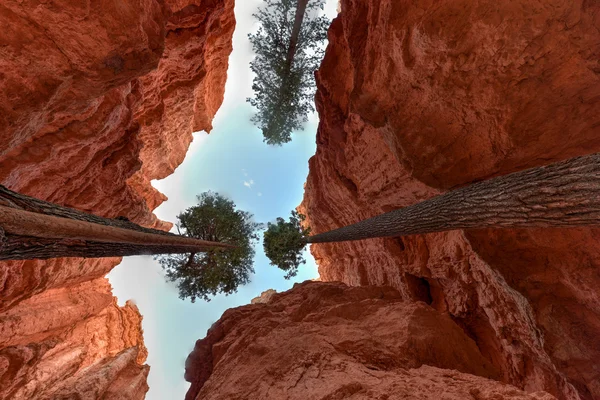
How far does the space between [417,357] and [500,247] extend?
397cm

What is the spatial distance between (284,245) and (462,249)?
9025 mm

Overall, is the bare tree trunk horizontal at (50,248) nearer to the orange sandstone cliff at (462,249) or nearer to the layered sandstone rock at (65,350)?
the orange sandstone cliff at (462,249)

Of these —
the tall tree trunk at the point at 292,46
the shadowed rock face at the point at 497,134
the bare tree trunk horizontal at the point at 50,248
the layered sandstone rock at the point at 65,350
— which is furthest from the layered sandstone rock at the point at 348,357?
the tall tree trunk at the point at 292,46

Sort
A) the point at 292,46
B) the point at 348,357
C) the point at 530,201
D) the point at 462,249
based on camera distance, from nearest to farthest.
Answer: the point at 530,201
the point at 348,357
the point at 462,249
the point at 292,46

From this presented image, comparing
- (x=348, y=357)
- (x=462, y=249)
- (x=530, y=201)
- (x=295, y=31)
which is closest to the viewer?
(x=530, y=201)

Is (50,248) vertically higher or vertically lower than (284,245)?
lower

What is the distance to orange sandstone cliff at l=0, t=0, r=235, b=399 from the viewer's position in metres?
5.92

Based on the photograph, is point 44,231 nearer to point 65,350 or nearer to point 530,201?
point 530,201

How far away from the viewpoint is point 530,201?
3607mm

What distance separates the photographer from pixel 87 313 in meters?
16.1

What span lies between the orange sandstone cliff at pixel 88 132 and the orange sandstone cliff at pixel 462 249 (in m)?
6.49

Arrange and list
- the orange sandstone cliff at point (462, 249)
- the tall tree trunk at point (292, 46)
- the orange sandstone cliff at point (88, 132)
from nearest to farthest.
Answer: the orange sandstone cliff at point (462, 249) → the orange sandstone cliff at point (88, 132) → the tall tree trunk at point (292, 46)

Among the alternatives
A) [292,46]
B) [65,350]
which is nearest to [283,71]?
[292,46]

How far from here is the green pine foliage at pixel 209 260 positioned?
13.8m
